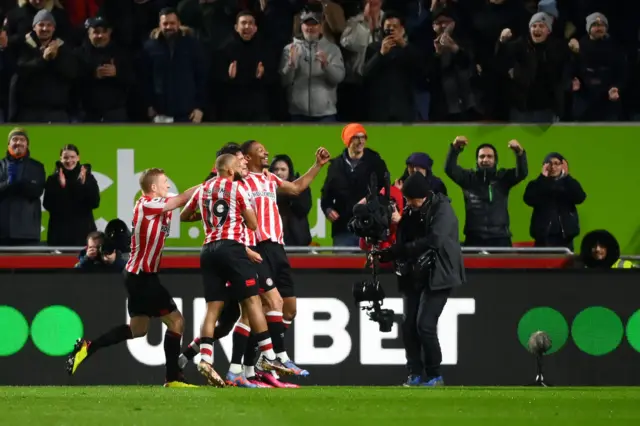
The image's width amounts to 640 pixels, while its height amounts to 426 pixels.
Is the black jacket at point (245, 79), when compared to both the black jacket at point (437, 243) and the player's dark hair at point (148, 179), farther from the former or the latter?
the player's dark hair at point (148, 179)

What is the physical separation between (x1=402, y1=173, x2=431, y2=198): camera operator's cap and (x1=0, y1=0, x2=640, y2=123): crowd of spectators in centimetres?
275

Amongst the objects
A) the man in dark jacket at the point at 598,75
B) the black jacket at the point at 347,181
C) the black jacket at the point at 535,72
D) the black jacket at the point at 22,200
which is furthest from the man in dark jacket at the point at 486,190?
the black jacket at the point at 22,200

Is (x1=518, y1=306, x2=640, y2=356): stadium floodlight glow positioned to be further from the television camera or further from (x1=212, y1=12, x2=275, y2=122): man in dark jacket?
(x1=212, y1=12, x2=275, y2=122): man in dark jacket

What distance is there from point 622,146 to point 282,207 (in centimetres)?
385

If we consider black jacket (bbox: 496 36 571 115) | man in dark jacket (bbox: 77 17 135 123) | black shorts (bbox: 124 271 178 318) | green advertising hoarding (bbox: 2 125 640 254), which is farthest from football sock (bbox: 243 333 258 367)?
black jacket (bbox: 496 36 571 115)

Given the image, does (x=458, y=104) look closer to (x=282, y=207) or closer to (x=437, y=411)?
(x=282, y=207)

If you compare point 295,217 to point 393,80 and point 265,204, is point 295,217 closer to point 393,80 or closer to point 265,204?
point 393,80

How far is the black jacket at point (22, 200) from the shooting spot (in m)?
16.4

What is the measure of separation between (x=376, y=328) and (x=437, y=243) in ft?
5.19

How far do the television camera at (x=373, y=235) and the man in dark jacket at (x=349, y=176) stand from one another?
2.65 feet

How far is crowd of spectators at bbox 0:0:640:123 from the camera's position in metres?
17.3

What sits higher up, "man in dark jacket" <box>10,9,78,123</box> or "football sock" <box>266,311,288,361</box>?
"man in dark jacket" <box>10,9,78,123</box>

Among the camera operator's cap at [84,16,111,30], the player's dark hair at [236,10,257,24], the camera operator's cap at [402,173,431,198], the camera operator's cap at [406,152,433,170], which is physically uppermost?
the player's dark hair at [236,10,257,24]

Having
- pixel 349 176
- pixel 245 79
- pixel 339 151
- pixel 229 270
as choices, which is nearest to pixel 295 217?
pixel 349 176
